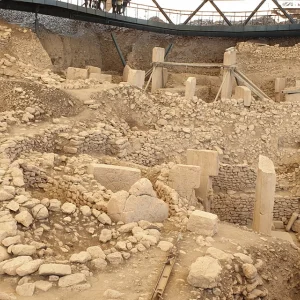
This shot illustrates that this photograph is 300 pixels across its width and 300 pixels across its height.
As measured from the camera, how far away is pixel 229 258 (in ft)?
18.9

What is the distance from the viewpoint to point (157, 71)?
683 inches

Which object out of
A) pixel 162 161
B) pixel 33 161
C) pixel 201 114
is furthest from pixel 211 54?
pixel 33 161

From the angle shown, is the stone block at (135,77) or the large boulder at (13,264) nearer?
the large boulder at (13,264)

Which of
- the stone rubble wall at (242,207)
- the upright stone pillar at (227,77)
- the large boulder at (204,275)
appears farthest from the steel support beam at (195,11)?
the large boulder at (204,275)

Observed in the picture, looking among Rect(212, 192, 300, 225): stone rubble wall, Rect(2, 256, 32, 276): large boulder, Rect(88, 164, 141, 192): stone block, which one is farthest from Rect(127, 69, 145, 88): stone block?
Rect(2, 256, 32, 276): large boulder

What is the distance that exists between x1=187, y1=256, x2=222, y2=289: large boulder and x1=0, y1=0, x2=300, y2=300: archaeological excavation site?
2cm

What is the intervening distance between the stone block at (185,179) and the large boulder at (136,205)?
149 centimetres

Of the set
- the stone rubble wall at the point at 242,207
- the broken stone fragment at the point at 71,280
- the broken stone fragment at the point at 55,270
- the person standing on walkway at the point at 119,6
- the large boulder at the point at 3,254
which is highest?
the person standing on walkway at the point at 119,6

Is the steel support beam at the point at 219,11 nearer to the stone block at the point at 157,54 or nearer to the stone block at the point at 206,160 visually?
the stone block at the point at 157,54

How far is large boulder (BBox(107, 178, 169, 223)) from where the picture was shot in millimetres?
6605

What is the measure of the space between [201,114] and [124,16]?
30.5 feet

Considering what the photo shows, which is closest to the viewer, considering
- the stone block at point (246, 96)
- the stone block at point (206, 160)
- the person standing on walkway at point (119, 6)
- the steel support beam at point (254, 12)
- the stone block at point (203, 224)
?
the stone block at point (203, 224)

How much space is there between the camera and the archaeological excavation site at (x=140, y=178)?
17.4 feet

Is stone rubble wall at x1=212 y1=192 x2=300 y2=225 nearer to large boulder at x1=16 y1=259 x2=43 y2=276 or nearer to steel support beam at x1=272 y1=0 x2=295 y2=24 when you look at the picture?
large boulder at x1=16 y1=259 x2=43 y2=276
